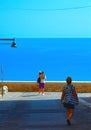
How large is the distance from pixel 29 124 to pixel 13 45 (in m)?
20.6

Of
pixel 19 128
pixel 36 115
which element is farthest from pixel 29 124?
pixel 36 115

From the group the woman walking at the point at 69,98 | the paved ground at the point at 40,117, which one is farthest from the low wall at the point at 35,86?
the woman walking at the point at 69,98

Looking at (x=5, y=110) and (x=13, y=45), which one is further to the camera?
(x=13, y=45)

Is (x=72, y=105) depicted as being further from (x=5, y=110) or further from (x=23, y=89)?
(x=23, y=89)

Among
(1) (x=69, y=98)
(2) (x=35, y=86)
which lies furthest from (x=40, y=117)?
(2) (x=35, y=86)

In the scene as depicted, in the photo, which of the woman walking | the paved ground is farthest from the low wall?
the woman walking

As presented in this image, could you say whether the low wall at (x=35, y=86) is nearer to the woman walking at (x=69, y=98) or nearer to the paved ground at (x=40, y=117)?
the paved ground at (x=40, y=117)

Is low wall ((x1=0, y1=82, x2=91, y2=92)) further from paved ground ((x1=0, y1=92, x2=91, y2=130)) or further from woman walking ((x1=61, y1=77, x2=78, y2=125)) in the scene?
woman walking ((x1=61, y1=77, x2=78, y2=125))

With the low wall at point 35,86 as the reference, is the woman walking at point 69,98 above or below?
below

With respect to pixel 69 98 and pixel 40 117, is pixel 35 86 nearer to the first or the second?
pixel 40 117

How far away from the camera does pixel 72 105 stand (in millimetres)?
18781

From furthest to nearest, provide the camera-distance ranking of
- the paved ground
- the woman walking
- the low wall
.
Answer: the low wall → the woman walking → the paved ground

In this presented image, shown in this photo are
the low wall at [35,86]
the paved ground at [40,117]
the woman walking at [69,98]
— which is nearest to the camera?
the paved ground at [40,117]

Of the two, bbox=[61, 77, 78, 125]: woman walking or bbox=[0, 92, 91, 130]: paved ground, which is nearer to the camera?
bbox=[0, 92, 91, 130]: paved ground
